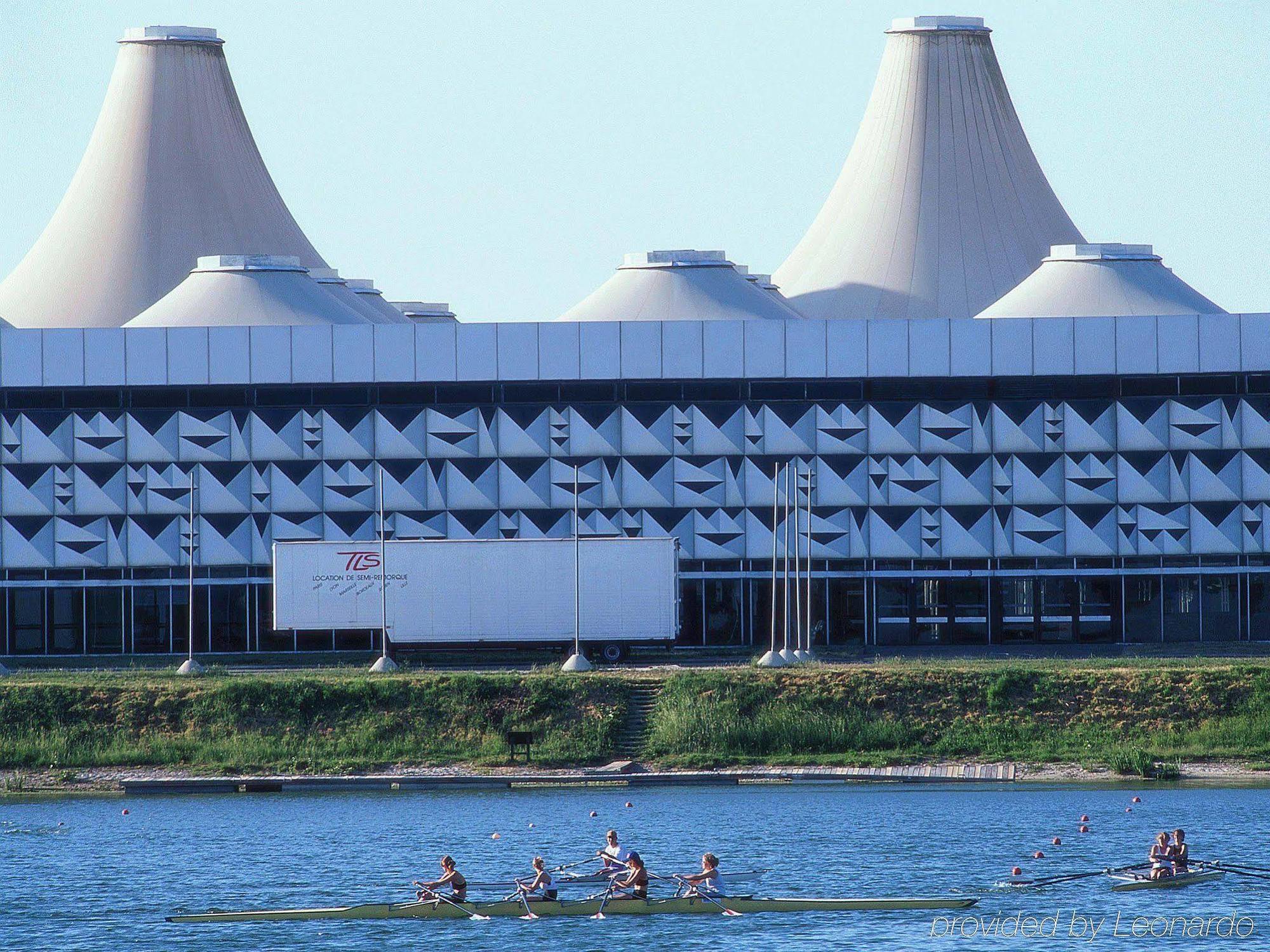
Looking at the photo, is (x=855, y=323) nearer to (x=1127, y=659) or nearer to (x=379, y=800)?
(x=1127, y=659)

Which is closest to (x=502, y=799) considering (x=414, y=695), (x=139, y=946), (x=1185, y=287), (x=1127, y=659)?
(x=414, y=695)

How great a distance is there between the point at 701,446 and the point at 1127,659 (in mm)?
18173

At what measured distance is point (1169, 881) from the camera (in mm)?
36688

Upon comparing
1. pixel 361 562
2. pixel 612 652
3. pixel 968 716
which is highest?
pixel 361 562

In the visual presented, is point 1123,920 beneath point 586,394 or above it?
beneath

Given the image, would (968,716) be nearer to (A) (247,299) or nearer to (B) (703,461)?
(B) (703,461)

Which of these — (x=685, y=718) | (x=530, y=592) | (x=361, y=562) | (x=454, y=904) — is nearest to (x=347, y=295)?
(x=361, y=562)

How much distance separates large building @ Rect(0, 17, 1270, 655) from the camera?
7025 centimetres

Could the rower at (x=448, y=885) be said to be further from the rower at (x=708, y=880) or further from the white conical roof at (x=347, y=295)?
the white conical roof at (x=347, y=295)

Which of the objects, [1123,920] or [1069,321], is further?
[1069,321]

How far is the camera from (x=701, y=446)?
71.0 metres

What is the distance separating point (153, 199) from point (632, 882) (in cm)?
5936

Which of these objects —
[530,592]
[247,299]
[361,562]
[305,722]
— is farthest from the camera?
[247,299]

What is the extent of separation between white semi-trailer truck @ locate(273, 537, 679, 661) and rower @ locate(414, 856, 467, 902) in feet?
87.0
